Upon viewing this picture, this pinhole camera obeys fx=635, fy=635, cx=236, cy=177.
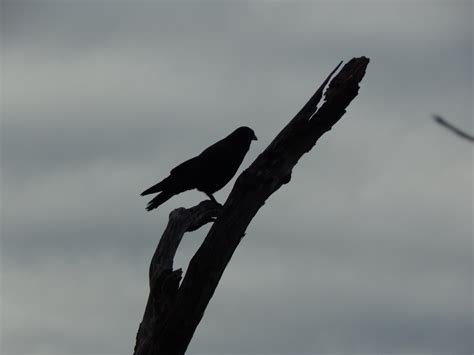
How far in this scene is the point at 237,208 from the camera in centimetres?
437

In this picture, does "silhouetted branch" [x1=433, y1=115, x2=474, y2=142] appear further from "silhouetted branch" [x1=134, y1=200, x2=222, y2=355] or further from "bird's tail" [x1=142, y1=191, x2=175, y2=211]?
"bird's tail" [x1=142, y1=191, x2=175, y2=211]

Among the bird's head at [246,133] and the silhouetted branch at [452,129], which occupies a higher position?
the bird's head at [246,133]

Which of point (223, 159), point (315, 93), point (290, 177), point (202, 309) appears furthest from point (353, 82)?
point (223, 159)

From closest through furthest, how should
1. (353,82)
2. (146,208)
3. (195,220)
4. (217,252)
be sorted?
(217,252) < (353,82) < (195,220) < (146,208)

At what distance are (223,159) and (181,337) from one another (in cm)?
376

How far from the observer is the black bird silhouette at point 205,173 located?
7.63 meters

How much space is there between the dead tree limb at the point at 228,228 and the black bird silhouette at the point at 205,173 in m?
2.83

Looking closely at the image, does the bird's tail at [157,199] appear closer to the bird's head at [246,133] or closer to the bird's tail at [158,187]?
the bird's tail at [158,187]

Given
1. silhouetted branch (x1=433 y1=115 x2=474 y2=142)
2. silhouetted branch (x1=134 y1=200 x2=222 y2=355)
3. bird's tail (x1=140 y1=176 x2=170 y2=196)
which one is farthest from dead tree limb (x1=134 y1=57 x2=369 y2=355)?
silhouetted branch (x1=433 y1=115 x2=474 y2=142)

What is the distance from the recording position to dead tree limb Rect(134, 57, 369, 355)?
14.1ft

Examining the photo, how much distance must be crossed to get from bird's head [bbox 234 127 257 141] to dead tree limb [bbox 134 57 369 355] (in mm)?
3494

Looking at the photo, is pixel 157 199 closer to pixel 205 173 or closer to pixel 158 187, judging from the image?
pixel 158 187

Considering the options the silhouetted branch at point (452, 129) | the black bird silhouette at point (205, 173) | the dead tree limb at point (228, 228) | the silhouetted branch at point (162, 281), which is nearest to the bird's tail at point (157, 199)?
the black bird silhouette at point (205, 173)

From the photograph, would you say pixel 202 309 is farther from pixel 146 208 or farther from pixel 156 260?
pixel 146 208
